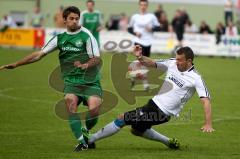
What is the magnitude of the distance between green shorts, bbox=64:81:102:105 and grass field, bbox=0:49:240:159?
2.86ft

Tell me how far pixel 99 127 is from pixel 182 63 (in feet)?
11.4

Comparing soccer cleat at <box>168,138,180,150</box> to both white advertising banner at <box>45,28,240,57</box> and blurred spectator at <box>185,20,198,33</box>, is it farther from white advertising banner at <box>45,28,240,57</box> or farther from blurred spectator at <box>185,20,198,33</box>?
blurred spectator at <box>185,20,198,33</box>

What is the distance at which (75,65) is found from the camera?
1112 centimetres

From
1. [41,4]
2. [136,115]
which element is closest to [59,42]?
[136,115]

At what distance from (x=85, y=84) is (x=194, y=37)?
82.8ft

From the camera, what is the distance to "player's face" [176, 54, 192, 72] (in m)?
10.8

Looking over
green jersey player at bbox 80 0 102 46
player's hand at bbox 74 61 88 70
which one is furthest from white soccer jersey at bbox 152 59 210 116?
green jersey player at bbox 80 0 102 46

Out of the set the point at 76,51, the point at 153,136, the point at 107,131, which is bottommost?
the point at 153,136

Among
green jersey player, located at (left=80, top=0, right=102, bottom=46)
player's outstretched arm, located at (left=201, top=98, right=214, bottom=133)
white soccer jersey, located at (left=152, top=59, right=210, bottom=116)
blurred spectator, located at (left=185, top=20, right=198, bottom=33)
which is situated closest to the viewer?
player's outstretched arm, located at (left=201, top=98, right=214, bottom=133)

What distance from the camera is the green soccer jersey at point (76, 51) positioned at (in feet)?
36.9

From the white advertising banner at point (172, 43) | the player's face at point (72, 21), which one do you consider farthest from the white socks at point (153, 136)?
the white advertising banner at point (172, 43)

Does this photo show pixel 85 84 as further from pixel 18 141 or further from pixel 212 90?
pixel 212 90

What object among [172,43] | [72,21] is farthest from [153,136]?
[172,43]

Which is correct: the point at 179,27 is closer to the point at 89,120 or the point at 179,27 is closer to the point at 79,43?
the point at 89,120
